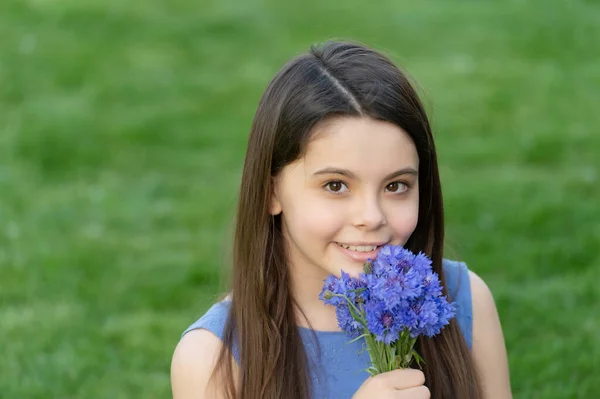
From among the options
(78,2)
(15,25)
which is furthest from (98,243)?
(78,2)

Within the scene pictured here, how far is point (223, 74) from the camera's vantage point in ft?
29.6

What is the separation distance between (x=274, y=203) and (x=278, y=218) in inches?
4.1

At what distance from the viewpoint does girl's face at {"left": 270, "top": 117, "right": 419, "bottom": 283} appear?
2.97 meters

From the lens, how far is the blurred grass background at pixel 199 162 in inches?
206

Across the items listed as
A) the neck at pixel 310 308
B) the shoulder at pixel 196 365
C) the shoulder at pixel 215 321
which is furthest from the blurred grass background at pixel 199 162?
the shoulder at pixel 196 365

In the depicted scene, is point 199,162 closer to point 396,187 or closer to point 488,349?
point 488,349

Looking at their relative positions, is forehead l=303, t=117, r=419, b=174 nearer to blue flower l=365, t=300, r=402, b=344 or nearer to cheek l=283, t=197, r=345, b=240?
cheek l=283, t=197, r=345, b=240

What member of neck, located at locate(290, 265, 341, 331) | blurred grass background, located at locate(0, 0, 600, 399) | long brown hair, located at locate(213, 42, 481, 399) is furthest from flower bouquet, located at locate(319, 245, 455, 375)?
blurred grass background, located at locate(0, 0, 600, 399)

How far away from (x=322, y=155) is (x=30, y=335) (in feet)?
9.06

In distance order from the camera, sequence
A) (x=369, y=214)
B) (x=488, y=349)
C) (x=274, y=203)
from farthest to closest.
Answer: (x=488, y=349)
(x=274, y=203)
(x=369, y=214)

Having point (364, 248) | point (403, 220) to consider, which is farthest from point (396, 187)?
point (364, 248)

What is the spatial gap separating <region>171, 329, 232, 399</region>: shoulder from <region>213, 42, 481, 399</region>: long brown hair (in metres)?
0.05

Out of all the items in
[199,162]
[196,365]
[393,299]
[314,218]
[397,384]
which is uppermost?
[199,162]

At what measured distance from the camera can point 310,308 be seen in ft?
11.3
